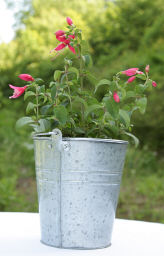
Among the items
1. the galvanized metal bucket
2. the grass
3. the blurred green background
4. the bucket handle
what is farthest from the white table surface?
the grass

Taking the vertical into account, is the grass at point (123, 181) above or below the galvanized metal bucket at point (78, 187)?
below

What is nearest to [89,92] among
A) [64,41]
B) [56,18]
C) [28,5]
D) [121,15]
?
[64,41]

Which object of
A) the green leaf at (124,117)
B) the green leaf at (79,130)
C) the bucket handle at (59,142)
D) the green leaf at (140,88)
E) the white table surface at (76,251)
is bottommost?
the white table surface at (76,251)

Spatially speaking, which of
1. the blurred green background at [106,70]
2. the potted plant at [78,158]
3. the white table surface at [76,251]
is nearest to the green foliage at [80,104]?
the potted plant at [78,158]

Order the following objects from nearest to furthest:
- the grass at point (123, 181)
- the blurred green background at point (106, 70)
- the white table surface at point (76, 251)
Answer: the white table surface at point (76, 251) < the grass at point (123, 181) < the blurred green background at point (106, 70)

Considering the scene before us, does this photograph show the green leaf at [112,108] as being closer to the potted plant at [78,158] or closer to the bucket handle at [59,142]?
the potted plant at [78,158]

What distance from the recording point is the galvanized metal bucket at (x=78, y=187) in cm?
83

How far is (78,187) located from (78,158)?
0.23ft

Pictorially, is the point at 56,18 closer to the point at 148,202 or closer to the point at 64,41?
the point at 148,202

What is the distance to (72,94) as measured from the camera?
3.00 feet

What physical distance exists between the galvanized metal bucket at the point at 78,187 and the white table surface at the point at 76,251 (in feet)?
0.12

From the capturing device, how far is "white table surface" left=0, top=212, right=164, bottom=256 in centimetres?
80

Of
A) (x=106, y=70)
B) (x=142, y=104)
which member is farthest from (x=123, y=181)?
(x=142, y=104)

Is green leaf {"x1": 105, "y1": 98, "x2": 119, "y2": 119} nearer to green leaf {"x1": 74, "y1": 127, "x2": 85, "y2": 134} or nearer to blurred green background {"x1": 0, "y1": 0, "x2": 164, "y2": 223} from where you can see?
green leaf {"x1": 74, "y1": 127, "x2": 85, "y2": 134}
